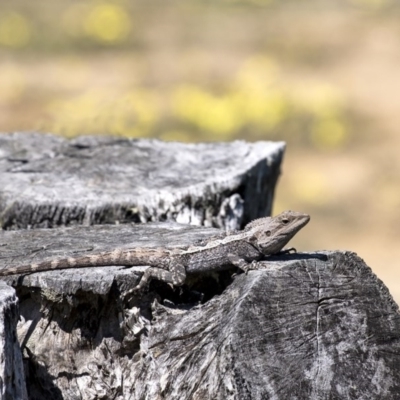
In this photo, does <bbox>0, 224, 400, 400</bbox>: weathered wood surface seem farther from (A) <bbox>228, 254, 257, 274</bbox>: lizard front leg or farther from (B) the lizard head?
(B) the lizard head

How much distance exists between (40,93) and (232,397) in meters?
13.6

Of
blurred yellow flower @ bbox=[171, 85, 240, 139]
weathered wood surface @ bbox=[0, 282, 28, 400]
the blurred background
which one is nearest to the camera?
weathered wood surface @ bbox=[0, 282, 28, 400]

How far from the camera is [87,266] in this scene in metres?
4.56

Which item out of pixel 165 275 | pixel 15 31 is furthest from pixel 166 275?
pixel 15 31

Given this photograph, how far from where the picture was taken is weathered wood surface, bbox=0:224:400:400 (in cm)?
397

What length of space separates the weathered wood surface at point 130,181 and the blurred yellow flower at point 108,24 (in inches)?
510

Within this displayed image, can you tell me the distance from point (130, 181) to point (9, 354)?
7.51 feet

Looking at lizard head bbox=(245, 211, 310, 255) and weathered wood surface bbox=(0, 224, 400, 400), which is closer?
weathered wood surface bbox=(0, 224, 400, 400)

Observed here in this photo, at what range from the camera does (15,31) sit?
19719 millimetres

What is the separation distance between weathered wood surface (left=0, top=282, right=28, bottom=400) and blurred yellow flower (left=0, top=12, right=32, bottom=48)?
15.8m

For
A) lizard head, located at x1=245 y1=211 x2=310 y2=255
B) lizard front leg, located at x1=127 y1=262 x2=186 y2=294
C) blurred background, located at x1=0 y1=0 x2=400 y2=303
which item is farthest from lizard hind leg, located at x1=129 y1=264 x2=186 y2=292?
blurred background, located at x1=0 y1=0 x2=400 y2=303

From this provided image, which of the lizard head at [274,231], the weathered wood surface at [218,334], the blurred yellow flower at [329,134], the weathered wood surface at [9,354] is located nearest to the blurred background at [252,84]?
the blurred yellow flower at [329,134]

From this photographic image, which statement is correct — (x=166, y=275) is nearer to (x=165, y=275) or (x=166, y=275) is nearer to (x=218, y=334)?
(x=165, y=275)

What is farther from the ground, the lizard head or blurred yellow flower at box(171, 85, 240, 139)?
the lizard head
